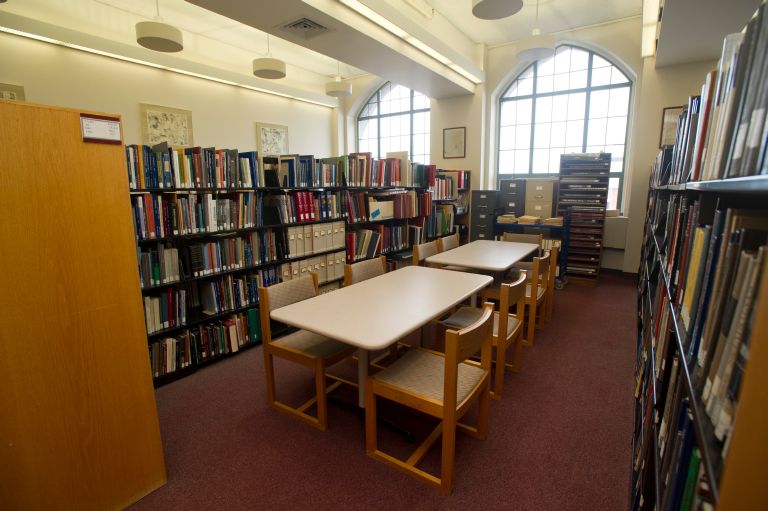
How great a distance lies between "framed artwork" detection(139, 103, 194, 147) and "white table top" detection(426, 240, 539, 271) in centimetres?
488

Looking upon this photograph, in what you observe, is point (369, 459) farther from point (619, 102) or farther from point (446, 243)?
point (619, 102)

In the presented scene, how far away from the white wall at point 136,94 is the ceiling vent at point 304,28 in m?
1.80

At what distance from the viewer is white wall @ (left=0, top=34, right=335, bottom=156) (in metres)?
4.50

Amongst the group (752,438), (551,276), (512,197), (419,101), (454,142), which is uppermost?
(419,101)

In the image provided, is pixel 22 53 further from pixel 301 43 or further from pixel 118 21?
pixel 301 43

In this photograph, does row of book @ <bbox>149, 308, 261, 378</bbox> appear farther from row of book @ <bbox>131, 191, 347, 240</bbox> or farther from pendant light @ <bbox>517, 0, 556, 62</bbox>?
pendant light @ <bbox>517, 0, 556, 62</bbox>

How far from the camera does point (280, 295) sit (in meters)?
2.30

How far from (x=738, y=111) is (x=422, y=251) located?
9.18ft

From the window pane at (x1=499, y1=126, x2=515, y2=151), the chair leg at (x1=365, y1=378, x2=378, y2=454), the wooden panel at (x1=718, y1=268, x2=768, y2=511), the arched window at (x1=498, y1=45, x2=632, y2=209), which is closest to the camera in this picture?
A: the wooden panel at (x1=718, y1=268, x2=768, y2=511)

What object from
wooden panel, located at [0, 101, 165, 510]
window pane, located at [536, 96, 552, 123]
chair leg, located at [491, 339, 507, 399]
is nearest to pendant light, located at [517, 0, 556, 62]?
window pane, located at [536, 96, 552, 123]

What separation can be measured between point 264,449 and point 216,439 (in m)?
0.32

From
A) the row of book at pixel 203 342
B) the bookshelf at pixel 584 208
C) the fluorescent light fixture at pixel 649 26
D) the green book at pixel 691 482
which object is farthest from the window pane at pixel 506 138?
the green book at pixel 691 482

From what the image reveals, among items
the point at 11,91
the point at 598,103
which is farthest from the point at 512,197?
the point at 11,91

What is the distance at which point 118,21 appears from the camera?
16.9ft
